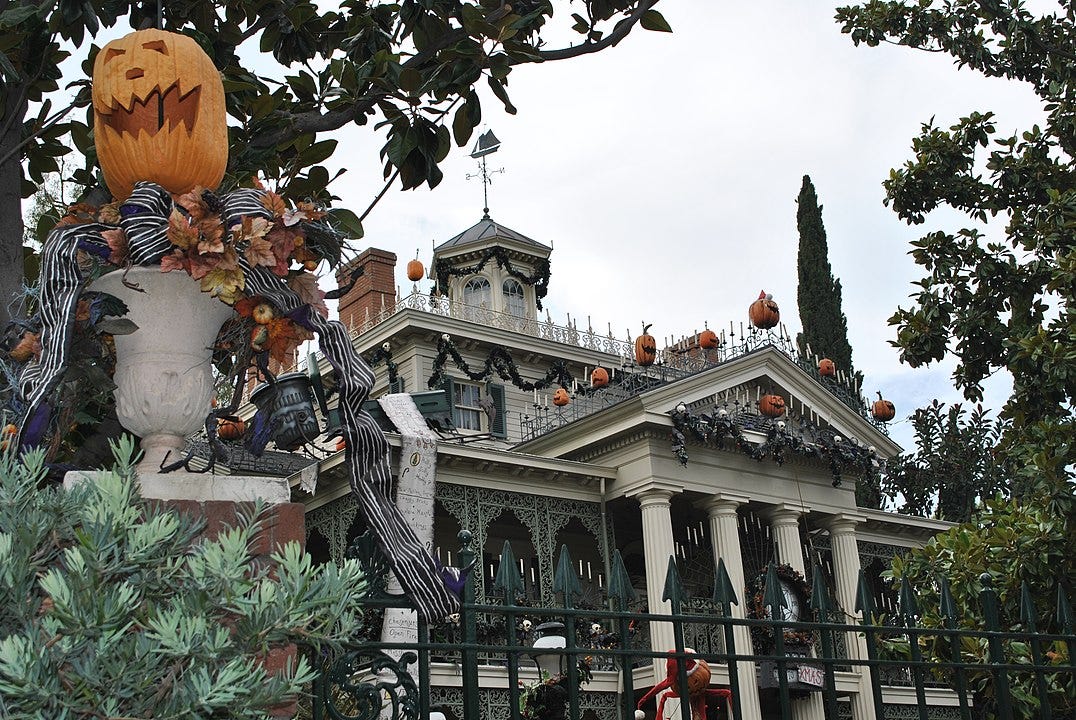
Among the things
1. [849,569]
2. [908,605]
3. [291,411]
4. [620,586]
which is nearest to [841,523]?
[849,569]

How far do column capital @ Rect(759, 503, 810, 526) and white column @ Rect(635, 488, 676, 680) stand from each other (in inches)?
119

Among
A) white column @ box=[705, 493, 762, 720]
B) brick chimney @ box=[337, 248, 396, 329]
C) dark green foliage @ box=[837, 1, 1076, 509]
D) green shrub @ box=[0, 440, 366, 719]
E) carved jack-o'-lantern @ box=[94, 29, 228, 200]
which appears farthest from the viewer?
brick chimney @ box=[337, 248, 396, 329]

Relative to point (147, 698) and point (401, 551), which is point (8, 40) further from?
point (147, 698)

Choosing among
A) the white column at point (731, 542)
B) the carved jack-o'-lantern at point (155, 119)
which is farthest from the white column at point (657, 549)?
the carved jack-o'-lantern at point (155, 119)

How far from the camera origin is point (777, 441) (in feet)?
80.5

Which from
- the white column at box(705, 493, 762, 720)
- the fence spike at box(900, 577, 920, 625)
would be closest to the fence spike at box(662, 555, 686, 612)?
the fence spike at box(900, 577, 920, 625)

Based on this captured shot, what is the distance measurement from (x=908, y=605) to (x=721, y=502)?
18924 mm

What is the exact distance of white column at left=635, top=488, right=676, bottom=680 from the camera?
2200 cm

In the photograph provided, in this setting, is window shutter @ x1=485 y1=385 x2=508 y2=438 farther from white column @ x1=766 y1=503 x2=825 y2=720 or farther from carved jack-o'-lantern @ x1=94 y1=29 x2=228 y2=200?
carved jack-o'-lantern @ x1=94 y1=29 x2=228 y2=200

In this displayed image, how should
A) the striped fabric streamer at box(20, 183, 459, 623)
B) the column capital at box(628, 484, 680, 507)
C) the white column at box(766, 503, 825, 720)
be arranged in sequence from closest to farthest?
the striped fabric streamer at box(20, 183, 459, 623) < the column capital at box(628, 484, 680, 507) < the white column at box(766, 503, 825, 720)

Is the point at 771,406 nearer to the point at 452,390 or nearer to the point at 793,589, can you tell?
the point at 793,589

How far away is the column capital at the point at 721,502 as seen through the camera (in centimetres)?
2397

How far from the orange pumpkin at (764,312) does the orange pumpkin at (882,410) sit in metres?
3.86

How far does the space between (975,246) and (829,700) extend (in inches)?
263
